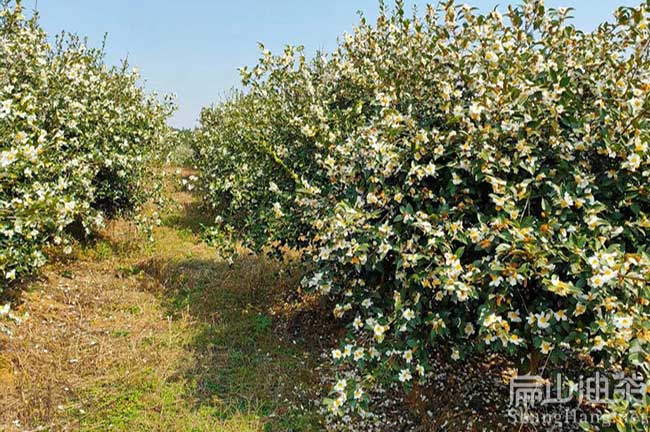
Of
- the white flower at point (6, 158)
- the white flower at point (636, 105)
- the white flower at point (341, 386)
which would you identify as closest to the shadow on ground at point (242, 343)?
the white flower at point (341, 386)

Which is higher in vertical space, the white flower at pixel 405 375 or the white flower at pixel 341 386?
the white flower at pixel 405 375

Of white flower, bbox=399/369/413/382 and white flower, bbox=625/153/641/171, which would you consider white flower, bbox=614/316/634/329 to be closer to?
white flower, bbox=625/153/641/171

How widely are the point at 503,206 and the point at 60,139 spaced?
4463 mm

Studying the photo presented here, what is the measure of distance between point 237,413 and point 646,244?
8.76 ft

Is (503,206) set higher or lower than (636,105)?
lower

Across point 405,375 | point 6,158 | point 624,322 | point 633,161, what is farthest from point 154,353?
point 633,161

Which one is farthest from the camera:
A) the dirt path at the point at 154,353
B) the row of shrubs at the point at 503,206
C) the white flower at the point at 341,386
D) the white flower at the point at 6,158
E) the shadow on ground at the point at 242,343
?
the shadow on ground at the point at 242,343

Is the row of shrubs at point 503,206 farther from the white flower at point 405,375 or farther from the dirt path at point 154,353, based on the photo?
the dirt path at point 154,353

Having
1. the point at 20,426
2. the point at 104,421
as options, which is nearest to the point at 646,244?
the point at 104,421

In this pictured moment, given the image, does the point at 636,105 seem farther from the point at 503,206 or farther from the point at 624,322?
the point at 624,322

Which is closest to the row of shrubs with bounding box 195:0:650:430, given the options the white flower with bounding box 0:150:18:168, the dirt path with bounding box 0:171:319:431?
the dirt path with bounding box 0:171:319:431

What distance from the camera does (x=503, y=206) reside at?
2270mm

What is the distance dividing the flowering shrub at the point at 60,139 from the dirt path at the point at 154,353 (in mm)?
619

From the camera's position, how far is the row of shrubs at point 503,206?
2.15 metres
